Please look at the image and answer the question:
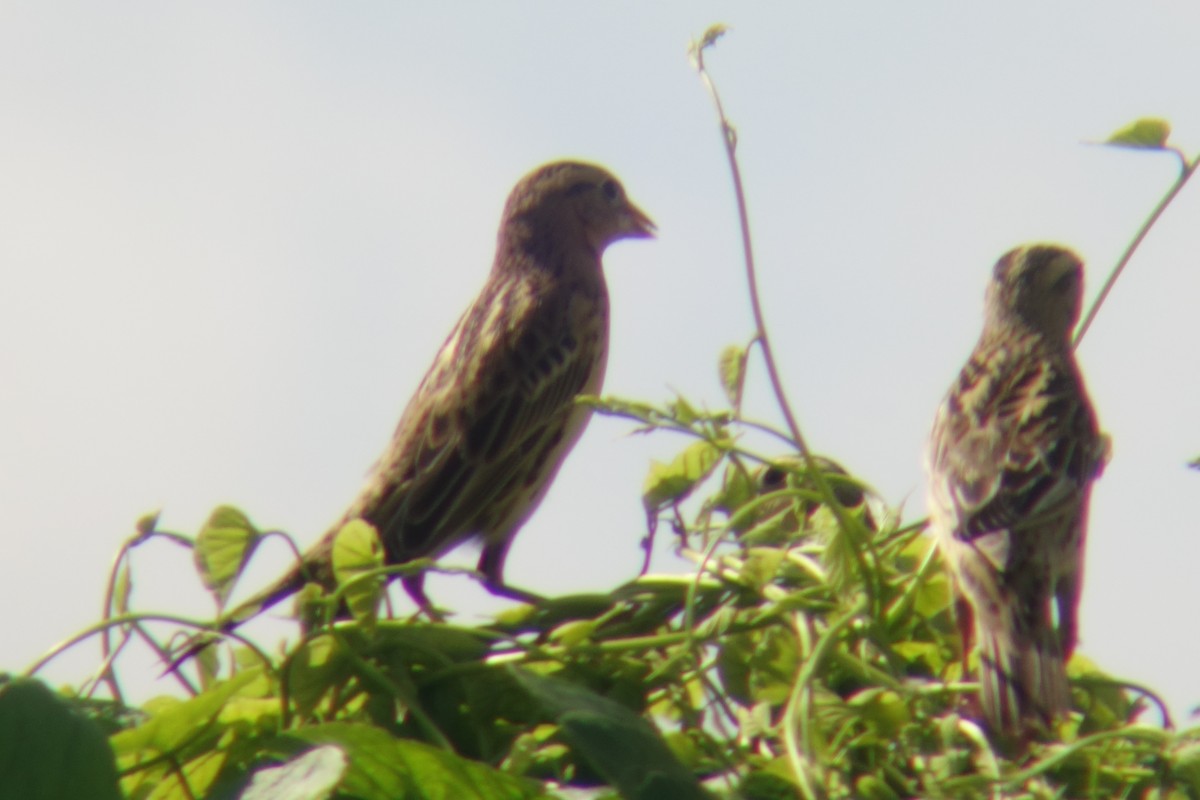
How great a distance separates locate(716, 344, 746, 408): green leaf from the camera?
9.80 ft

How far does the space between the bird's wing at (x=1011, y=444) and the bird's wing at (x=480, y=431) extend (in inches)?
45.2

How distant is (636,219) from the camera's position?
23.1ft

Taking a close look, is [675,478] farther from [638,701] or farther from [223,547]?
[223,547]

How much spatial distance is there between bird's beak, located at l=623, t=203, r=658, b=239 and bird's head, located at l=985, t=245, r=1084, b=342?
4.34 feet

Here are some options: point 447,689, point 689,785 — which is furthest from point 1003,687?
point 689,785

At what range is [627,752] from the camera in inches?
75.2

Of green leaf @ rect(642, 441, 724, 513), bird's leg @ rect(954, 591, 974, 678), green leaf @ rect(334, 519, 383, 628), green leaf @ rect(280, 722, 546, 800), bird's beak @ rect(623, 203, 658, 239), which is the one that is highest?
bird's beak @ rect(623, 203, 658, 239)

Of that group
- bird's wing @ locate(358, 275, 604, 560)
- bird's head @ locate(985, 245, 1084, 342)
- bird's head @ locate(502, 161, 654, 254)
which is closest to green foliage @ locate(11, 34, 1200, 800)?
bird's wing @ locate(358, 275, 604, 560)

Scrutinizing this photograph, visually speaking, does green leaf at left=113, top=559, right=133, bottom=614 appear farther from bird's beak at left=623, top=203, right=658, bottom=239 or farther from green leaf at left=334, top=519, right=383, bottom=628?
bird's beak at left=623, top=203, right=658, bottom=239

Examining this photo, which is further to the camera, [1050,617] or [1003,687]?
[1050,617]

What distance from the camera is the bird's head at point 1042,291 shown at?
6262mm

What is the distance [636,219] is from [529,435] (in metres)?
1.60

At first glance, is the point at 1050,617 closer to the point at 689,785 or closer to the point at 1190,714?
the point at 1190,714

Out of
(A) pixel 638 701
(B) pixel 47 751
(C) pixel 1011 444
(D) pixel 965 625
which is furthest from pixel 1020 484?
(B) pixel 47 751
